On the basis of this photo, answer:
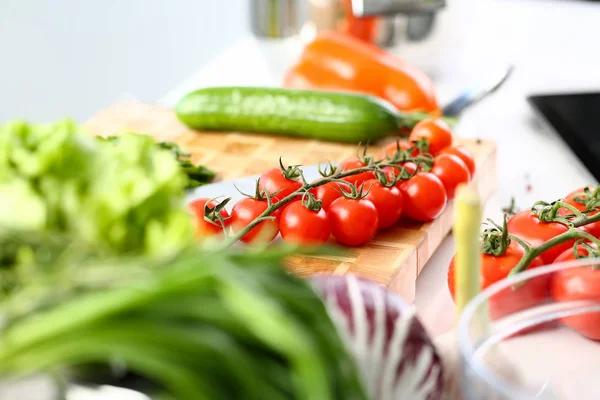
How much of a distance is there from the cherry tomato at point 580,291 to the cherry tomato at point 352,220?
0.40 metres

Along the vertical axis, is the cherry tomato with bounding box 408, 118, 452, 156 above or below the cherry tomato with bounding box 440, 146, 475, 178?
above

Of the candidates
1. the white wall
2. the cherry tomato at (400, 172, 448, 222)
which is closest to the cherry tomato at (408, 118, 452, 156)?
the cherry tomato at (400, 172, 448, 222)

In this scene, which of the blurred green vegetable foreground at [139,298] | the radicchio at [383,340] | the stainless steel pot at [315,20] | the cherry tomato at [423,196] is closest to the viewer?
the blurred green vegetable foreground at [139,298]

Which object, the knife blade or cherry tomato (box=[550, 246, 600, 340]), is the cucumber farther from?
cherry tomato (box=[550, 246, 600, 340])

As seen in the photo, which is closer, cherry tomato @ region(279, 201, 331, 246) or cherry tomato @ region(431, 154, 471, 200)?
cherry tomato @ region(279, 201, 331, 246)

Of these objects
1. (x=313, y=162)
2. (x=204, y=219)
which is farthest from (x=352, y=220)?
(x=313, y=162)

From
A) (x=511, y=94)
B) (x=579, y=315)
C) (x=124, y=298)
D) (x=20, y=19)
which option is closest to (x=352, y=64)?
(x=511, y=94)

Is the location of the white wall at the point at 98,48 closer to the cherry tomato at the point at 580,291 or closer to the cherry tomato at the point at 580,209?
the cherry tomato at the point at 580,209

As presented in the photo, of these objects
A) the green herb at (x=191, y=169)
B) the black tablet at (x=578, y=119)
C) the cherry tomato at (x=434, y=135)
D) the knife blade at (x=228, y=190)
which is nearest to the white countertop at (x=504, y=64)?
the black tablet at (x=578, y=119)

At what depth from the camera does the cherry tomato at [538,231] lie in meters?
0.88

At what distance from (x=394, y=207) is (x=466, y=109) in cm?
68

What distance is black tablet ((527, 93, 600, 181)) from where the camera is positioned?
1.45 meters

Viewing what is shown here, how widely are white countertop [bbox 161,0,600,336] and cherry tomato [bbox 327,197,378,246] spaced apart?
0.11 metres

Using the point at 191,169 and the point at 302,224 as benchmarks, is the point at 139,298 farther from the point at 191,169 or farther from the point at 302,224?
the point at 191,169
